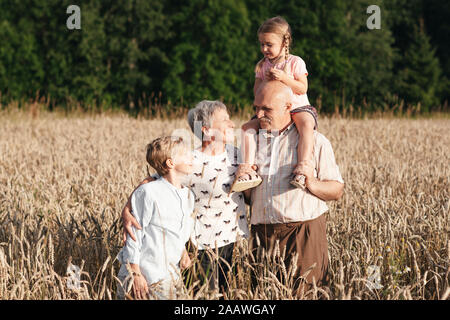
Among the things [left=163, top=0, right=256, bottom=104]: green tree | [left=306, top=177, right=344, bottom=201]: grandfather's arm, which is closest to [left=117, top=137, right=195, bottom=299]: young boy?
[left=306, top=177, right=344, bottom=201]: grandfather's arm

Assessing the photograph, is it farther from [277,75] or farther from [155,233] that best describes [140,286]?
[277,75]

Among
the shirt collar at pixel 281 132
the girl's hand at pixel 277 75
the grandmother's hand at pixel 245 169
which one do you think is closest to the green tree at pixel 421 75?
the girl's hand at pixel 277 75

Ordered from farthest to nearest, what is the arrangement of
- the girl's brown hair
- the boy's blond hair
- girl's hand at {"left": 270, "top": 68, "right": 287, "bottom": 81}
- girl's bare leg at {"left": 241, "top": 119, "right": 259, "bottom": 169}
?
the girl's brown hair, girl's hand at {"left": 270, "top": 68, "right": 287, "bottom": 81}, girl's bare leg at {"left": 241, "top": 119, "right": 259, "bottom": 169}, the boy's blond hair

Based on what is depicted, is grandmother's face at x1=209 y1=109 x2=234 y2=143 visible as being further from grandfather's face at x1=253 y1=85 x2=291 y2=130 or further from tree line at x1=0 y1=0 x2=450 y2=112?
tree line at x1=0 y1=0 x2=450 y2=112

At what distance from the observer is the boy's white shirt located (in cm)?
274

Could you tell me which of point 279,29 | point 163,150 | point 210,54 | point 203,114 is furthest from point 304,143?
point 210,54

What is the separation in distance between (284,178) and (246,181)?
0.90ft

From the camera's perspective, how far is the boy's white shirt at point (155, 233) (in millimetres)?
2742

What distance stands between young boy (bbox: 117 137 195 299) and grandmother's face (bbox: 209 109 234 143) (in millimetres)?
258

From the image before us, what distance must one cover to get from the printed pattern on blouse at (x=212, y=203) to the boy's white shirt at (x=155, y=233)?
0.27 meters

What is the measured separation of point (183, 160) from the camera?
2848mm
